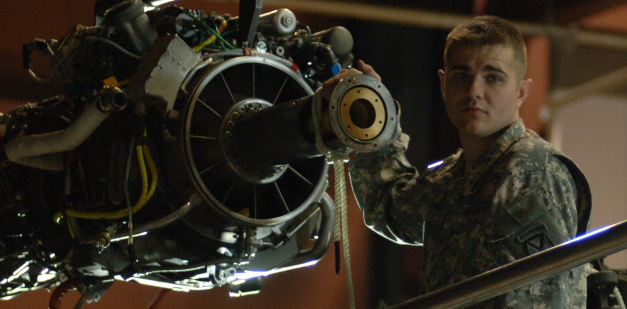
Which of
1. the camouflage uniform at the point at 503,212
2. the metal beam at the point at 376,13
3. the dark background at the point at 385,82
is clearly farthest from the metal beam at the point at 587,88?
the camouflage uniform at the point at 503,212

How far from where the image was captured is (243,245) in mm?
1551

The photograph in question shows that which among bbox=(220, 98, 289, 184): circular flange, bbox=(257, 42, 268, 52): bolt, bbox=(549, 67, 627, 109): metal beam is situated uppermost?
bbox=(549, 67, 627, 109): metal beam

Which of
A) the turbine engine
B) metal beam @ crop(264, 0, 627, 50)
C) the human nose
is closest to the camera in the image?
the human nose

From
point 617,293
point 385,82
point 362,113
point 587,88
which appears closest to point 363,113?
point 362,113

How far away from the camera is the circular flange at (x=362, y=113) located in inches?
49.9

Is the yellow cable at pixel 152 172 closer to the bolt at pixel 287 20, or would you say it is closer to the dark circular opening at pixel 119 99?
the dark circular opening at pixel 119 99

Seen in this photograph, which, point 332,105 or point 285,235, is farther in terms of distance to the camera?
point 285,235

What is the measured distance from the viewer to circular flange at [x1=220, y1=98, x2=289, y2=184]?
58.9 inches

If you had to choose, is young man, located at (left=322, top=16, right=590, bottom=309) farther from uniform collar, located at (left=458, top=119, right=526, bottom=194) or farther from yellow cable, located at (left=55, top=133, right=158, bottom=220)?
yellow cable, located at (left=55, top=133, right=158, bottom=220)

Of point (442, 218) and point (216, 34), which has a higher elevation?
point (216, 34)

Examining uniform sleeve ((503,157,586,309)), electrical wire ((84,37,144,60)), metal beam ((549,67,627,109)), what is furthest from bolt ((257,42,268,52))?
metal beam ((549,67,627,109))

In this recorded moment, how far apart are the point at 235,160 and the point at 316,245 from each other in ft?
1.26

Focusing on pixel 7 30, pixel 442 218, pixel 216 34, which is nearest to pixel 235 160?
pixel 216 34

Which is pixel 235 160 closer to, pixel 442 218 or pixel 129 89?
pixel 129 89
